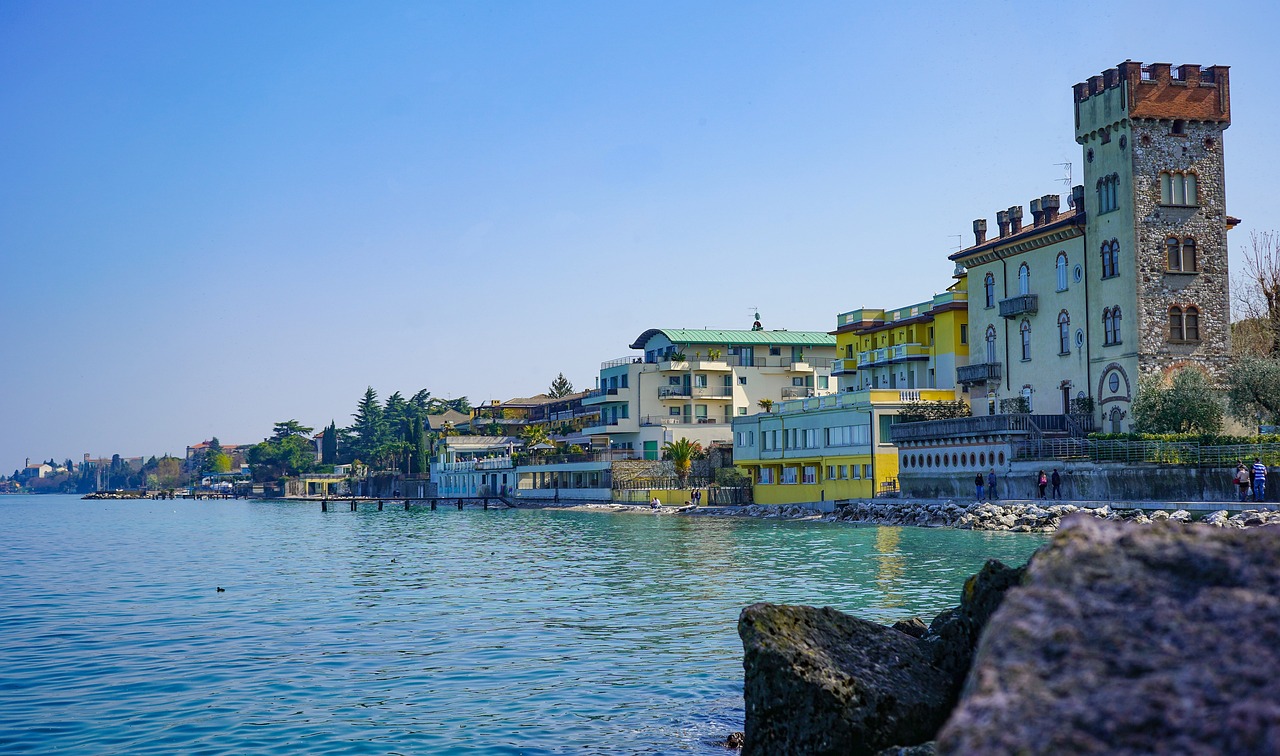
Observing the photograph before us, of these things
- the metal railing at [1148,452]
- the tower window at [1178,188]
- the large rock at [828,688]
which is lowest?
the large rock at [828,688]

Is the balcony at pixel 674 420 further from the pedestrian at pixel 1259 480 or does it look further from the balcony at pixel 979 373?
the pedestrian at pixel 1259 480

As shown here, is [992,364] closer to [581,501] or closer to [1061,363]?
[1061,363]

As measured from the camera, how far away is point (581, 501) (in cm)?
10144

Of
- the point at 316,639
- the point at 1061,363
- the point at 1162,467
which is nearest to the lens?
the point at 316,639

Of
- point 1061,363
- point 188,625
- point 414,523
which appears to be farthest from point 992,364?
point 188,625

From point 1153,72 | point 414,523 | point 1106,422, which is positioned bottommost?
point 414,523

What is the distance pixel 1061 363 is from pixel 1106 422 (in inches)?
192

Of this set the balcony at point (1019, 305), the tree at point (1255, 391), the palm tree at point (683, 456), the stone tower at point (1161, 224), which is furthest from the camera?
the palm tree at point (683, 456)

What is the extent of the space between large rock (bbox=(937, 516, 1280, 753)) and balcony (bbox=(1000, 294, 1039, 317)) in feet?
199

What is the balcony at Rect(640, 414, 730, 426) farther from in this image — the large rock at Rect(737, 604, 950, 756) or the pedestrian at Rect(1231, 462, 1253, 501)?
the large rock at Rect(737, 604, 950, 756)

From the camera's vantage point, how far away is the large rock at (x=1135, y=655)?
3.56 meters

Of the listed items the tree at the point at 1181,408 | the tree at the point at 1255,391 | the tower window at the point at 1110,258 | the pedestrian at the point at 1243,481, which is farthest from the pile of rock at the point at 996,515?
the tower window at the point at 1110,258

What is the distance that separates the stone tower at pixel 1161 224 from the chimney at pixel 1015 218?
11171mm

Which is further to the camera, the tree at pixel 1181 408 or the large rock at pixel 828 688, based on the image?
the tree at pixel 1181 408
